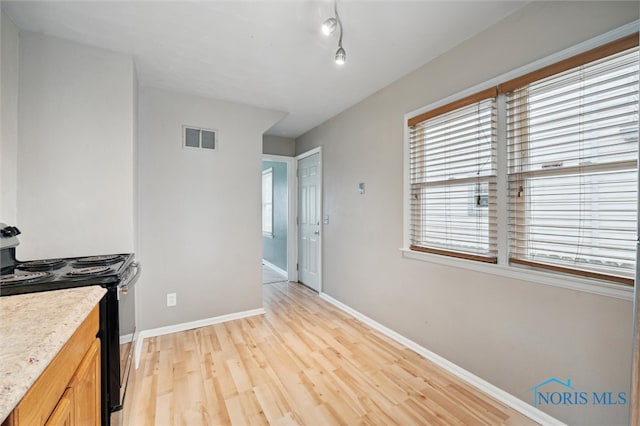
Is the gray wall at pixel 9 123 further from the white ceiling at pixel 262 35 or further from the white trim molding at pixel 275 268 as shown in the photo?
the white trim molding at pixel 275 268

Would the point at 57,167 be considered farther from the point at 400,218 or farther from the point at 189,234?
the point at 400,218

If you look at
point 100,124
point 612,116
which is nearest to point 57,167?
point 100,124

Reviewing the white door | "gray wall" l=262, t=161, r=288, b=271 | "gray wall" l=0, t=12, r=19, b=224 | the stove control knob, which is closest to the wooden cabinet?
the stove control knob

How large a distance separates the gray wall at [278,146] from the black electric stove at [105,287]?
Result: 3039 millimetres

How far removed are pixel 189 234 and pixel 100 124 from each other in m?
1.26

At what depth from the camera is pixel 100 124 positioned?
6.70 feet

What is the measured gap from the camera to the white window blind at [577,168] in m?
1.31

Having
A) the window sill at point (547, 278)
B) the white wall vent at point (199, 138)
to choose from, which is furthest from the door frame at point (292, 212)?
the window sill at point (547, 278)

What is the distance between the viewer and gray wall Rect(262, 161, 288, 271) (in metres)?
5.00

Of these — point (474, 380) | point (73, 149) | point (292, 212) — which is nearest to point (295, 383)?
point (474, 380)

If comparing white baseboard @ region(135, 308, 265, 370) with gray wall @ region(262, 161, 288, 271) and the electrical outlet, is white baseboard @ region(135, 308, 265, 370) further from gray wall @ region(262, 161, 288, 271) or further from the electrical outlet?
gray wall @ region(262, 161, 288, 271)

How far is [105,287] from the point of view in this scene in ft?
4.35

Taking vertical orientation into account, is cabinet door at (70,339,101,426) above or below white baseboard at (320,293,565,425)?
above

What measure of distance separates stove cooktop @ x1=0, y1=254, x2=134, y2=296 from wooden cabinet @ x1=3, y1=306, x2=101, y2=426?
182mm
